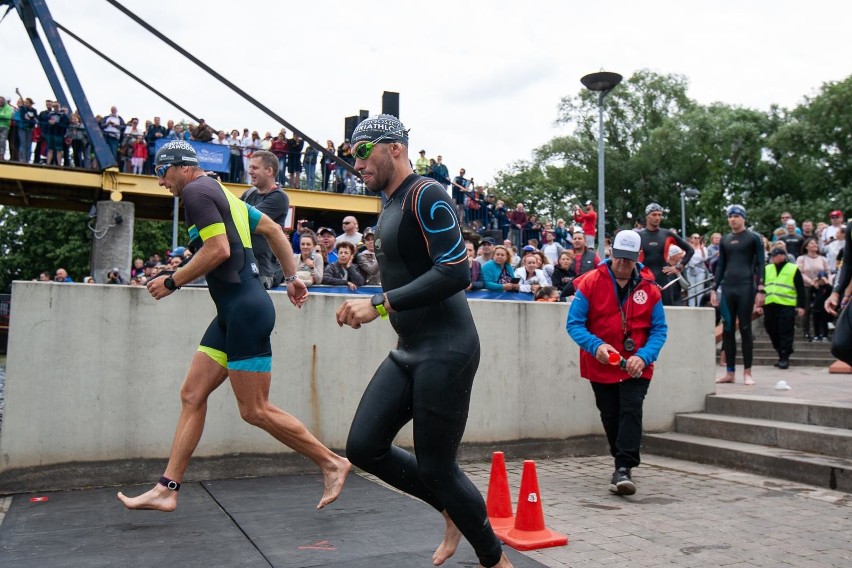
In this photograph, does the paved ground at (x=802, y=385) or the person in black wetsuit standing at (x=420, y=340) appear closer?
the person in black wetsuit standing at (x=420, y=340)

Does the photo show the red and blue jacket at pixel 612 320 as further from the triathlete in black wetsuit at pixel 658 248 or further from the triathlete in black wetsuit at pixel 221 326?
the triathlete in black wetsuit at pixel 658 248

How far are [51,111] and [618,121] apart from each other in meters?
49.6

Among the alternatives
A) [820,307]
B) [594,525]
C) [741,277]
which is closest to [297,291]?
[594,525]

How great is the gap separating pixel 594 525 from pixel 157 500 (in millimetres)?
2687

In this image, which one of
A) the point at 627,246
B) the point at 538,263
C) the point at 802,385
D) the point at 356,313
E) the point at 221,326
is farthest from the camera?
the point at 538,263

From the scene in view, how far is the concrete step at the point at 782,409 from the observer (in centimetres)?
700

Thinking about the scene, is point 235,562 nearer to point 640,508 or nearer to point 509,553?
point 509,553

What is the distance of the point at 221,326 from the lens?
4906mm

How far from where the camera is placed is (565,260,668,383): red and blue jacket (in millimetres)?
6121

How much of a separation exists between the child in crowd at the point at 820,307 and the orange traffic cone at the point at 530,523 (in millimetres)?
11628

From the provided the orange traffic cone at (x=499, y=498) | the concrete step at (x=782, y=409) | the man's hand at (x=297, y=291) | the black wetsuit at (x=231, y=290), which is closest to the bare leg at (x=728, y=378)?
the concrete step at (x=782, y=409)

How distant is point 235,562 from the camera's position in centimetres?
415

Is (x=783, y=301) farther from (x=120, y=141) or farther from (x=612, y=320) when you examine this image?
(x=120, y=141)

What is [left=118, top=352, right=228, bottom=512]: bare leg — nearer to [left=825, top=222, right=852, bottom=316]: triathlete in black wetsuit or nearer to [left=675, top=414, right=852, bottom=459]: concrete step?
[left=825, top=222, right=852, bottom=316]: triathlete in black wetsuit
